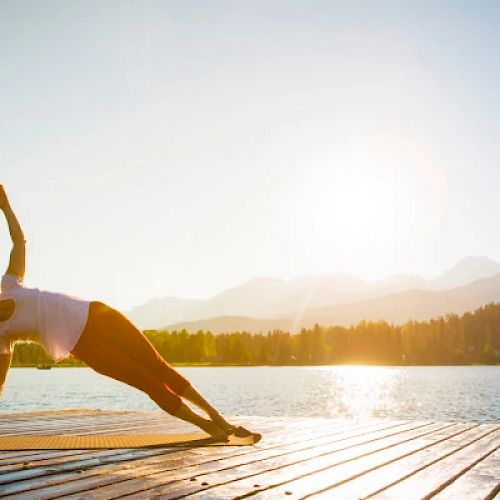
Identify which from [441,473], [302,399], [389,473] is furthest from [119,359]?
[302,399]

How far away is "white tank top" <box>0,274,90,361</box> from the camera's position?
5.13 metres

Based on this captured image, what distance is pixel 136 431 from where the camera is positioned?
816 centimetres

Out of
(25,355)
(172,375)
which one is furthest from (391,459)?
(25,355)

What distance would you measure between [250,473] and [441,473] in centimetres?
152

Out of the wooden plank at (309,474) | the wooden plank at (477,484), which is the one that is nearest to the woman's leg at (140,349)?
the wooden plank at (309,474)

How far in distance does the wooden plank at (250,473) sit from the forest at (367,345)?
559 ft

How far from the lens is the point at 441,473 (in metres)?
5.00

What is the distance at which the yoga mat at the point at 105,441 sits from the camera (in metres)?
6.31

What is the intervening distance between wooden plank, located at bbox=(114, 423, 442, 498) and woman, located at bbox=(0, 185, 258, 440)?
1.13 meters

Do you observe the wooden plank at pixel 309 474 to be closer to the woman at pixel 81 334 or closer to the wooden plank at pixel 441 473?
the wooden plank at pixel 441 473

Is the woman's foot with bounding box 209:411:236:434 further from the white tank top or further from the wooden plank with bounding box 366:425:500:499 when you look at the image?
the wooden plank with bounding box 366:425:500:499

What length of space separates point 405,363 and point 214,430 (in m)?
191

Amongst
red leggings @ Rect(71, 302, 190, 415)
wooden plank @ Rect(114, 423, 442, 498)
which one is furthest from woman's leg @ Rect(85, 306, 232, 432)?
wooden plank @ Rect(114, 423, 442, 498)

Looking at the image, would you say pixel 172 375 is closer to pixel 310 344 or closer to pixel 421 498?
pixel 421 498
